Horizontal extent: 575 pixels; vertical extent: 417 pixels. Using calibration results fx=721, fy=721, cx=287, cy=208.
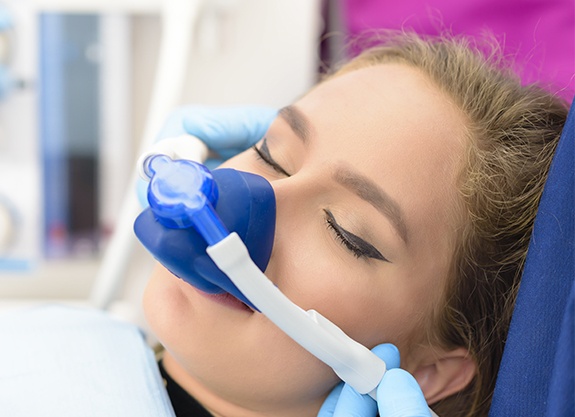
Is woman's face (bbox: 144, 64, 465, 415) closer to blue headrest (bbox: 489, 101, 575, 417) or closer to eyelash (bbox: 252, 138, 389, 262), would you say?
eyelash (bbox: 252, 138, 389, 262)

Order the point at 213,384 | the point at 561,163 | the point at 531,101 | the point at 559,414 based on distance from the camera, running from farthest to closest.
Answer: the point at 531,101
the point at 213,384
the point at 561,163
the point at 559,414

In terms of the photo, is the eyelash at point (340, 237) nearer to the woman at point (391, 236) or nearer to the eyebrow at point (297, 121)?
the woman at point (391, 236)

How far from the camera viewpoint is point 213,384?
0.97m

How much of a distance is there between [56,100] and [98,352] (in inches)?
28.1

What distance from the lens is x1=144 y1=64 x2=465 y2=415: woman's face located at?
0.92 m

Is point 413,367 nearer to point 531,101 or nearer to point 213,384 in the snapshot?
point 213,384

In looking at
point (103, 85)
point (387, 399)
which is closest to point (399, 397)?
point (387, 399)

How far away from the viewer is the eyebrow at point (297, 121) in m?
0.98

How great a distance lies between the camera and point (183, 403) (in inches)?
42.0

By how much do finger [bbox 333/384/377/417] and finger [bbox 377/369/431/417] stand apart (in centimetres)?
4

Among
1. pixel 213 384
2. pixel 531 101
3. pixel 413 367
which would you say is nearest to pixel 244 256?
pixel 213 384

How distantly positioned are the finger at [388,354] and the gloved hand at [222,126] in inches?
20.2

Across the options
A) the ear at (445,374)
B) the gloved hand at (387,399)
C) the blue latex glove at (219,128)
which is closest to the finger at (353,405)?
the gloved hand at (387,399)

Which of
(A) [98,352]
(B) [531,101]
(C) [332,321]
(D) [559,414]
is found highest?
→ (B) [531,101]
